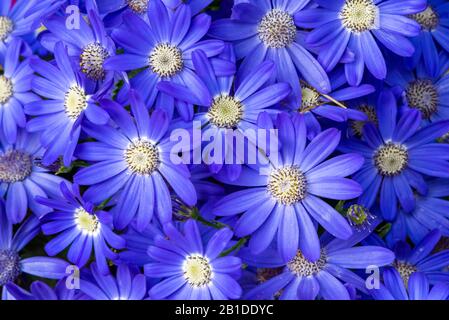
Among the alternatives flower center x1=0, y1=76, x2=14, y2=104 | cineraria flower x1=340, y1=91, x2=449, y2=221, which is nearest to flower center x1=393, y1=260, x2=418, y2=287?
cineraria flower x1=340, y1=91, x2=449, y2=221

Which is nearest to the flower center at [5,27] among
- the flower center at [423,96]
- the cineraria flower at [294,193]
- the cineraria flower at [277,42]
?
the cineraria flower at [277,42]

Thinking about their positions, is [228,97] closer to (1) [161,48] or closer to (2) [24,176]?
(1) [161,48]

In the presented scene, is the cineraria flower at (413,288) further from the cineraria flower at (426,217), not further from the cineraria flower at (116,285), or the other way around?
the cineraria flower at (116,285)

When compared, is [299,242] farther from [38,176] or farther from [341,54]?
[38,176]

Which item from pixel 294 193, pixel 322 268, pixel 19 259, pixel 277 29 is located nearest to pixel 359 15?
pixel 277 29

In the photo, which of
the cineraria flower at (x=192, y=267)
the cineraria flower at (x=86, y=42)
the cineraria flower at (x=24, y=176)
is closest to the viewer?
the cineraria flower at (x=192, y=267)

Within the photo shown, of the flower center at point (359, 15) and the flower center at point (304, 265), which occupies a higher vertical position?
the flower center at point (359, 15)

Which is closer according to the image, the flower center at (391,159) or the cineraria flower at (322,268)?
the cineraria flower at (322,268)

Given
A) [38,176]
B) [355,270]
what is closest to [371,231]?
[355,270]

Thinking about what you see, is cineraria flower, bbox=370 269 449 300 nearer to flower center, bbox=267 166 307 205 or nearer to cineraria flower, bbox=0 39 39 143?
flower center, bbox=267 166 307 205
